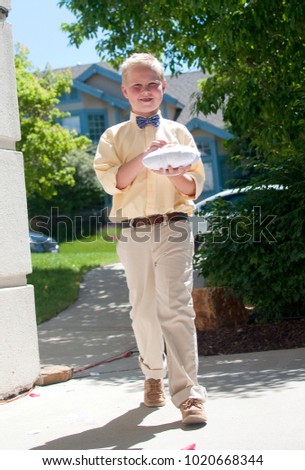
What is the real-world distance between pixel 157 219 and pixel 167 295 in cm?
43

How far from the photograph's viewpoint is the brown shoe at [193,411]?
4.06 metres

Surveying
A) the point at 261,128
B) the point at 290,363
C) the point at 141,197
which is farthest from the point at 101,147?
the point at 261,128

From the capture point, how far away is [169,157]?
403 cm

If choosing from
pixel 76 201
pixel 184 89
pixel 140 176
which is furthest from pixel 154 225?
pixel 184 89

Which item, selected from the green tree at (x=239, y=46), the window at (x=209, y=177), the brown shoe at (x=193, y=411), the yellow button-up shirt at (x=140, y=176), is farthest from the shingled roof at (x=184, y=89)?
the brown shoe at (x=193, y=411)

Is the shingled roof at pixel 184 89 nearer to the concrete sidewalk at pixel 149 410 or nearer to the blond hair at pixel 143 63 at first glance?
the concrete sidewalk at pixel 149 410

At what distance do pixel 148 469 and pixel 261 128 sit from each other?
726 cm

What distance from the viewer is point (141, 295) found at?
4.49 m

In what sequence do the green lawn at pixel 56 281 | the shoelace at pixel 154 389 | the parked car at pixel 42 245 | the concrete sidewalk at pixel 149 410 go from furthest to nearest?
the parked car at pixel 42 245 → the green lawn at pixel 56 281 → the shoelace at pixel 154 389 → the concrete sidewalk at pixel 149 410

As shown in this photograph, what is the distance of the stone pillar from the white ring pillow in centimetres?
149

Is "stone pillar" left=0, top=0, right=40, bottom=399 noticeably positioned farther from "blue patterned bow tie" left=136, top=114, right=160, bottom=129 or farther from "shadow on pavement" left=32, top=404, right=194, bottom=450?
"blue patterned bow tie" left=136, top=114, right=160, bottom=129

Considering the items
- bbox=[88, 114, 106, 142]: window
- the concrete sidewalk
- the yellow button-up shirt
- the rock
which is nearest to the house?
bbox=[88, 114, 106, 142]: window

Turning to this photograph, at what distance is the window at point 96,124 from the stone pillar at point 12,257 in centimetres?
3278

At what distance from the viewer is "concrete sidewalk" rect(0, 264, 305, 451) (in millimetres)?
3863
